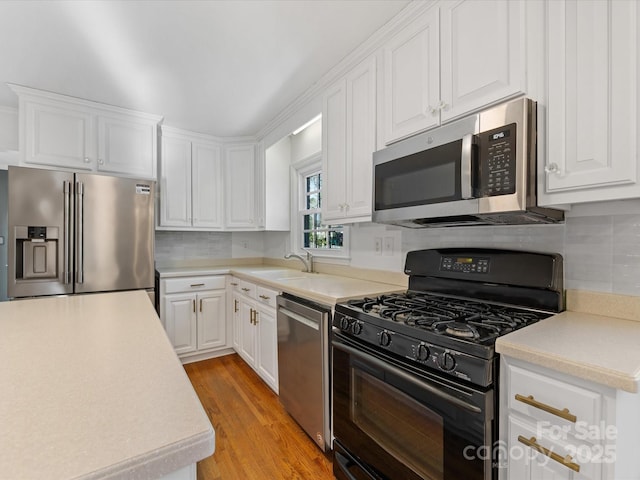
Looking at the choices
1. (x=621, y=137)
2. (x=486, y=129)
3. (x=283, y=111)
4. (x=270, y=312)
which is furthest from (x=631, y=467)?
(x=283, y=111)

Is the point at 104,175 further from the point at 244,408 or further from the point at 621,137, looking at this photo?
the point at 621,137

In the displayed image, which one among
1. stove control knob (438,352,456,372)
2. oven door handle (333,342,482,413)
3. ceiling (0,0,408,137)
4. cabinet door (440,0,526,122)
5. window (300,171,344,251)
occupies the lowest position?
oven door handle (333,342,482,413)

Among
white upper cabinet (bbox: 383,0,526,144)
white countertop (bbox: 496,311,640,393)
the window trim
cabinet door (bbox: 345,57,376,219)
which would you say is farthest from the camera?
the window trim

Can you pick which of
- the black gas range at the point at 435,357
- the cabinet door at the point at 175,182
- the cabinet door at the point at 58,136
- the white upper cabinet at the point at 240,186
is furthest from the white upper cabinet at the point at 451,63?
the cabinet door at the point at 58,136

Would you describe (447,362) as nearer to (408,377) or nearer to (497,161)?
(408,377)

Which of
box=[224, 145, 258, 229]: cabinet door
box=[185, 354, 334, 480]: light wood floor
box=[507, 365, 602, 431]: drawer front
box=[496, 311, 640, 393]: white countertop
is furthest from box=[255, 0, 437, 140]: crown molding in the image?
box=[185, 354, 334, 480]: light wood floor

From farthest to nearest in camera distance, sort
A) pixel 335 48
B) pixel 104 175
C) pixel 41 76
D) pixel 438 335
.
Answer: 1. pixel 104 175
2. pixel 41 76
3. pixel 335 48
4. pixel 438 335

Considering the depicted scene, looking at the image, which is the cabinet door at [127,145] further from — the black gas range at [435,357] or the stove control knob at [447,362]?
the stove control knob at [447,362]

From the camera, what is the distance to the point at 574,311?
132 centimetres

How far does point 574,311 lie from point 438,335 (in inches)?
26.9

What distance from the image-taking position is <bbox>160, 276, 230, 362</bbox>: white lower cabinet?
305 cm

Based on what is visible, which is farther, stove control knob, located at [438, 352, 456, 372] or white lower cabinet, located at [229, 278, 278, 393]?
white lower cabinet, located at [229, 278, 278, 393]

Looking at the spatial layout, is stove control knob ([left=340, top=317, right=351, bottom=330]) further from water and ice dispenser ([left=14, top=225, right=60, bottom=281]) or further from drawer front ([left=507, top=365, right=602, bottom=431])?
water and ice dispenser ([left=14, top=225, right=60, bottom=281])

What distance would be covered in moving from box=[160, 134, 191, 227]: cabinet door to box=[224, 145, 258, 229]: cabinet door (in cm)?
42
